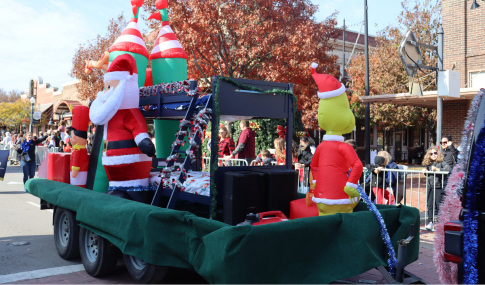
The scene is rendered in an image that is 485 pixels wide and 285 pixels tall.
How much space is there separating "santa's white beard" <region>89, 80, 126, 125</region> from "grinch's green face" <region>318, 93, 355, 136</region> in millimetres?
2637

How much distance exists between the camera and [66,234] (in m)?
5.50

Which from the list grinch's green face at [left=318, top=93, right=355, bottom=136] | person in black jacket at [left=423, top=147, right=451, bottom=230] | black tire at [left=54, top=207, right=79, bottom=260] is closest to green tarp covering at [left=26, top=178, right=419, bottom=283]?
black tire at [left=54, top=207, right=79, bottom=260]

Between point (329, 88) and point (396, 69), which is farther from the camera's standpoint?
point (396, 69)

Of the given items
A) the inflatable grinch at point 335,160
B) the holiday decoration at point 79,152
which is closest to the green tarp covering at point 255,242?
the inflatable grinch at point 335,160

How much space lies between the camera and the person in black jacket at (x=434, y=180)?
7.26m

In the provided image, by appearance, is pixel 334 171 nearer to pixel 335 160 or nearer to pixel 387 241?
pixel 335 160

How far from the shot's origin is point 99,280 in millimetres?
4605

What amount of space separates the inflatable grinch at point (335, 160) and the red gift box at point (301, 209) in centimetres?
16

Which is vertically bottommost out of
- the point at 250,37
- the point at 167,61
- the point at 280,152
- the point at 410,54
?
the point at 280,152

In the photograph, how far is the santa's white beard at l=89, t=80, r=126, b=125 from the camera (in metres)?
5.25

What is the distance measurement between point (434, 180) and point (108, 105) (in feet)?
18.8

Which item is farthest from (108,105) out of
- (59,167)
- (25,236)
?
(25,236)

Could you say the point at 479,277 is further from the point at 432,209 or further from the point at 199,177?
the point at 432,209

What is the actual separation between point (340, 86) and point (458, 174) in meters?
1.88
